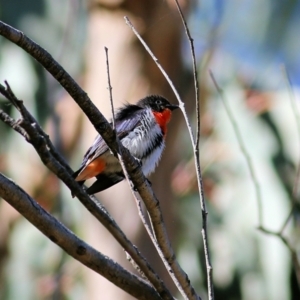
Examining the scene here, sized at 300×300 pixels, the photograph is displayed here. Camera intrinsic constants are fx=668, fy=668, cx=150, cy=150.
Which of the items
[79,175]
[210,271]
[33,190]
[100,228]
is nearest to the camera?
[210,271]

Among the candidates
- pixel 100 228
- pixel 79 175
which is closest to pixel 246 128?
pixel 100 228

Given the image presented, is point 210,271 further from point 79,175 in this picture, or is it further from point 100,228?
point 100,228

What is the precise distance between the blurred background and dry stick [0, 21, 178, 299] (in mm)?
2676

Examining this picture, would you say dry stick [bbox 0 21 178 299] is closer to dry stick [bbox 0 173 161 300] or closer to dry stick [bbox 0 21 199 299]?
dry stick [bbox 0 21 199 299]

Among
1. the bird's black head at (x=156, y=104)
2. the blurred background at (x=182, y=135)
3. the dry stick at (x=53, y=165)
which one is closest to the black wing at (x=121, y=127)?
the bird's black head at (x=156, y=104)

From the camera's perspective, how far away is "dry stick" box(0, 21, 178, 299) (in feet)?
4.80

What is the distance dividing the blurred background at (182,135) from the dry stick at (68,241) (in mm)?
2788

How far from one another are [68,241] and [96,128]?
30 cm

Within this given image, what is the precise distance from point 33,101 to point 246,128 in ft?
6.56

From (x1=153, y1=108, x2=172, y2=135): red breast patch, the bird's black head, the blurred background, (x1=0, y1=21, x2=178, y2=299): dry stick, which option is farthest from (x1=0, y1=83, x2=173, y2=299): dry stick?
the blurred background

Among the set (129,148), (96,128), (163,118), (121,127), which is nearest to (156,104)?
(163,118)

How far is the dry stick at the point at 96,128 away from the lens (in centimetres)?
146

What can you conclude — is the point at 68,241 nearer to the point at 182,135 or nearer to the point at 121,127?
the point at 121,127

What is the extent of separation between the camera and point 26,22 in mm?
6344
